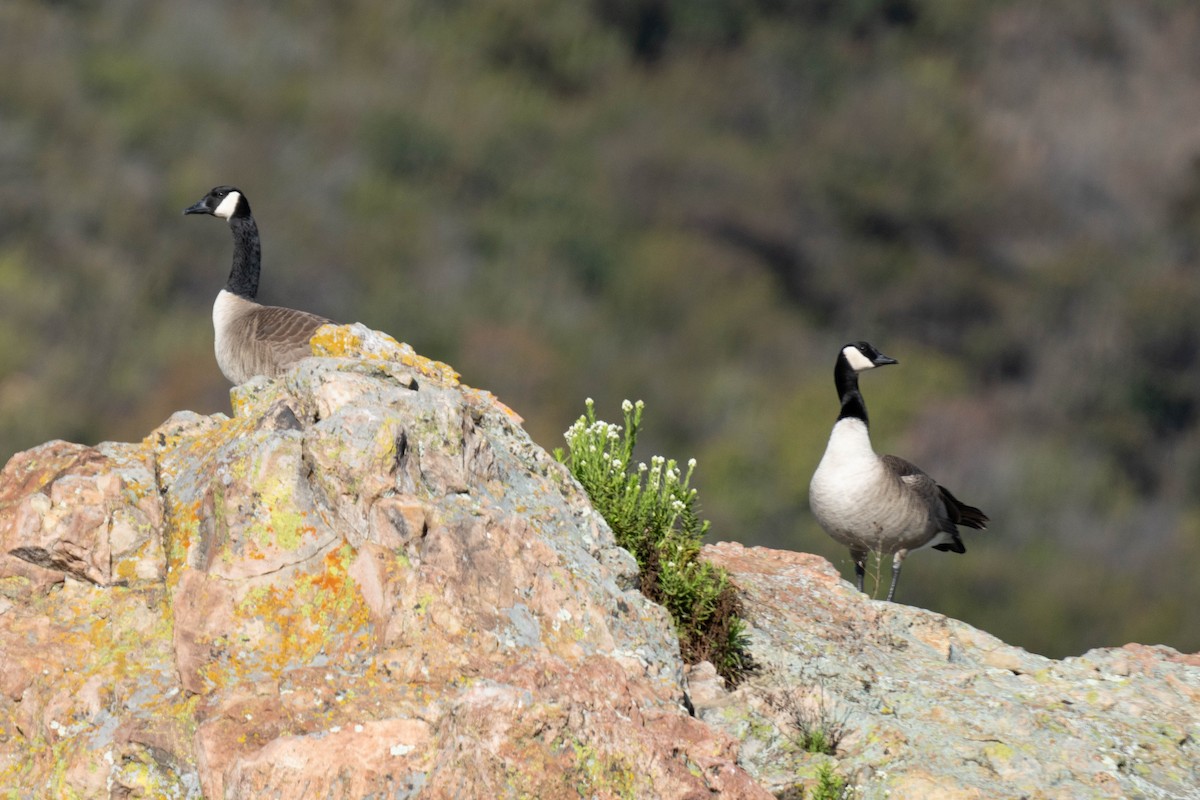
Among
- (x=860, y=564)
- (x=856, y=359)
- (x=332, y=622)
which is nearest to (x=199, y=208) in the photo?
(x=856, y=359)

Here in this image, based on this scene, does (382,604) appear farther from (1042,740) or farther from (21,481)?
(1042,740)

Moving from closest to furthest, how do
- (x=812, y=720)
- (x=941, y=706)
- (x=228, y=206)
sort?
(x=812, y=720), (x=941, y=706), (x=228, y=206)

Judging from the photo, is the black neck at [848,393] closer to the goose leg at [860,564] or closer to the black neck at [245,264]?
the goose leg at [860,564]

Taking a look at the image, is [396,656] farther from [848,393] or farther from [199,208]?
[199,208]

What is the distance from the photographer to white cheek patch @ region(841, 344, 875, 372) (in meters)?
12.5

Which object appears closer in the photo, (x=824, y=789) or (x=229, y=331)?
(x=824, y=789)

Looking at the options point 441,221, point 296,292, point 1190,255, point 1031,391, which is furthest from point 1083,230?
point 296,292

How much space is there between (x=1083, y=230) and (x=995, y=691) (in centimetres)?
6055

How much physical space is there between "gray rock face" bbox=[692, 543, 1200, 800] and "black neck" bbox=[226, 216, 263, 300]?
18.3 ft

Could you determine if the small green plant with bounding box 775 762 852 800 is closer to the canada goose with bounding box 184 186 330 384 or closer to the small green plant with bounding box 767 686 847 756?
the small green plant with bounding box 767 686 847 756

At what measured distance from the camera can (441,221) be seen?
6044 centimetres

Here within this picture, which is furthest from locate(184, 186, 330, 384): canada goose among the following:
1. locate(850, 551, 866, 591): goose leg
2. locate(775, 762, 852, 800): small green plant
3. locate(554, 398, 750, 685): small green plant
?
locate(850, 551, 866, 591): goose leg

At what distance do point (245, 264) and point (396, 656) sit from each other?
697 centimetres

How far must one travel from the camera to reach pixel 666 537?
8172 mm
